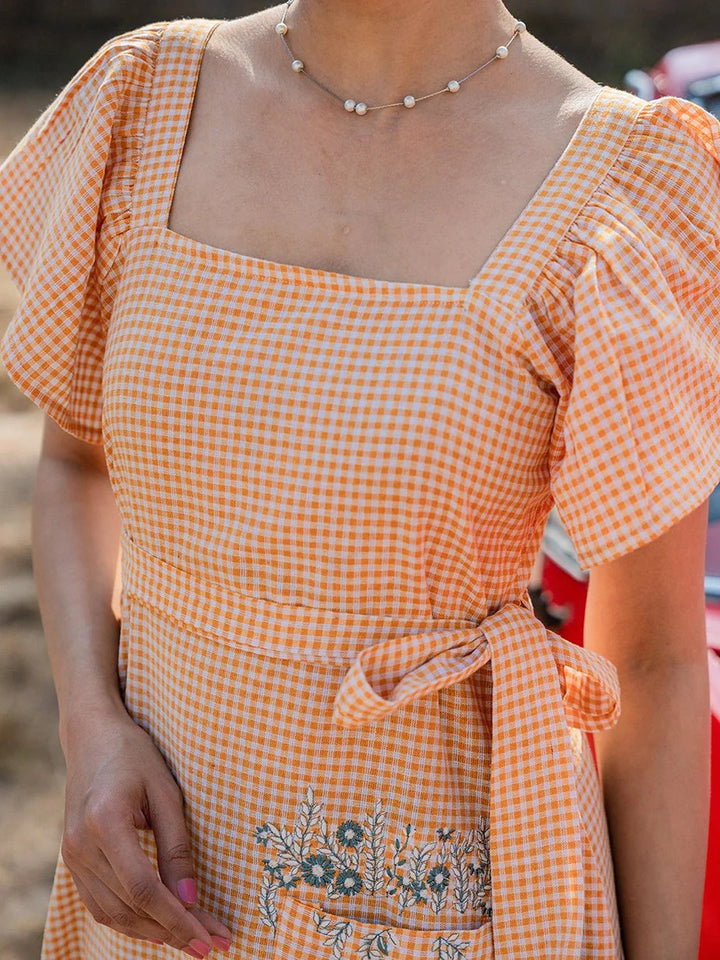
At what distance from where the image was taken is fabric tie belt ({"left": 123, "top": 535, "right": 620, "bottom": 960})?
1065 mm

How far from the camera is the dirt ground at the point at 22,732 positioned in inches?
104

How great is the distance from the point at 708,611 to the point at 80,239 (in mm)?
1100

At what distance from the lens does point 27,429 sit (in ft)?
14.1

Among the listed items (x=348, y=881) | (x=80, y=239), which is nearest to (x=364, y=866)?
(x=348, y=881)

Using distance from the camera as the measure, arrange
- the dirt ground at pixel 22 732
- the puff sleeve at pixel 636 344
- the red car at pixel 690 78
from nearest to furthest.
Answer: the puff sleeve at pixel 636 344
the red car at pixel 690 78
the dirt ground at pixel 22 732

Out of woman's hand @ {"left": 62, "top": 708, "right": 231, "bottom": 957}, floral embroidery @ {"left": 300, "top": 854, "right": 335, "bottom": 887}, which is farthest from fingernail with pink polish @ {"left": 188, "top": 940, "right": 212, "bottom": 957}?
floral embroidery @ {"left": 300, "top": 854, "right": 335, "bottom": 887}

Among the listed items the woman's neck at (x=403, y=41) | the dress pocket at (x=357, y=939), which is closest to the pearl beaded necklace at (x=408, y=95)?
the woman's neck at (x=403, y=41)

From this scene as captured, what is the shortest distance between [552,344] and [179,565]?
43 cm

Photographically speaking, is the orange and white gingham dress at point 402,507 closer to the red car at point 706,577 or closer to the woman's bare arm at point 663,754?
the woman's bare arm at point 663,754

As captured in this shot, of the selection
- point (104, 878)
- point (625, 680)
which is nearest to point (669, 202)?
point (625, 680)

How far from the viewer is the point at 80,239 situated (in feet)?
3.82

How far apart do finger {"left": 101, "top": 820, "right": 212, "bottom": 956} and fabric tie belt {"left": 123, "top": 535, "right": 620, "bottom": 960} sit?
22 cm

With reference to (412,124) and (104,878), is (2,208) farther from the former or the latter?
(104,878)

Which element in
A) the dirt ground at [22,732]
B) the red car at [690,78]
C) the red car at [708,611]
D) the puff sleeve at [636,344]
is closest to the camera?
the puff sleeve at [636,344]
